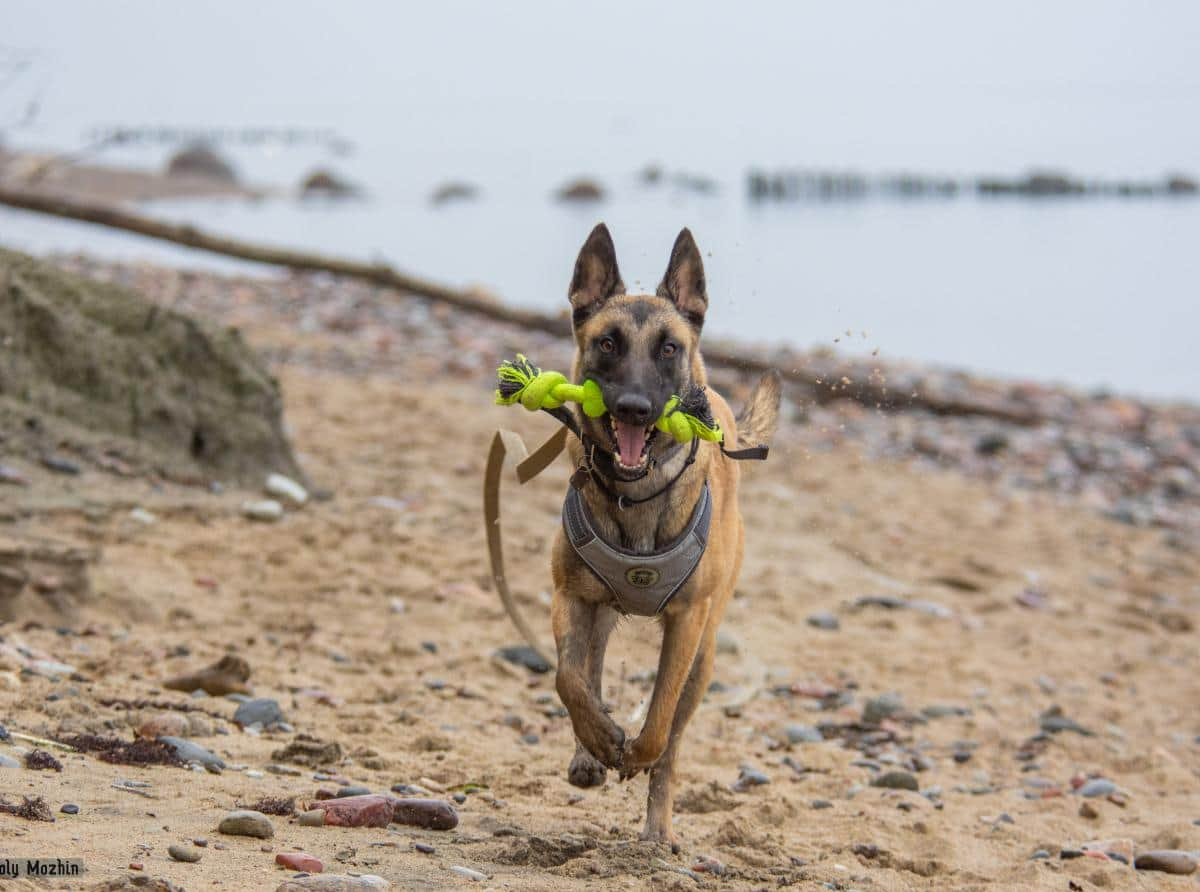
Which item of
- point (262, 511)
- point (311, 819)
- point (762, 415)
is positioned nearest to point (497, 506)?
point (762, 415)

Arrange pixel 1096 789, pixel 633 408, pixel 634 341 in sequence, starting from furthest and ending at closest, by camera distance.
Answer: pixel 1096 789, pixel 634 341, pixel 633 408

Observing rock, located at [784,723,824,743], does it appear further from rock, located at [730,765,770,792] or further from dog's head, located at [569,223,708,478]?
dog's head, located at [569,223,708,478]

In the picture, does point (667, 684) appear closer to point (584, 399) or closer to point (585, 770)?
point (585, 770)

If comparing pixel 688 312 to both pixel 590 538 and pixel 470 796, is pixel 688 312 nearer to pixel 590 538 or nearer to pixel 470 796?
pixel 590 538

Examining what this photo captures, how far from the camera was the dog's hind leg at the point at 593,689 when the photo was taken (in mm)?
5566

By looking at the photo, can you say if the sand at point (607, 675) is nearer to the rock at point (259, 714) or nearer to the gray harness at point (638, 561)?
the rock at point (259, 714)

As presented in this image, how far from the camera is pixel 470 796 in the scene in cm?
589

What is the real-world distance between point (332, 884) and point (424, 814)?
1127 mm

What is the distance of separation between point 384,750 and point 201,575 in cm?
241

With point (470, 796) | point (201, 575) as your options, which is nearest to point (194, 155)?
point (201, 575)

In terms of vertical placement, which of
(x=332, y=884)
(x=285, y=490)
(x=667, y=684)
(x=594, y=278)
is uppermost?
(x=594, y=278)

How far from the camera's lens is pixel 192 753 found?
5500mm

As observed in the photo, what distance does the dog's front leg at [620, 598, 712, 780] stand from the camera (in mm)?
5215

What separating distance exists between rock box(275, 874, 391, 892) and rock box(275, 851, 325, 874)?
0.13m
